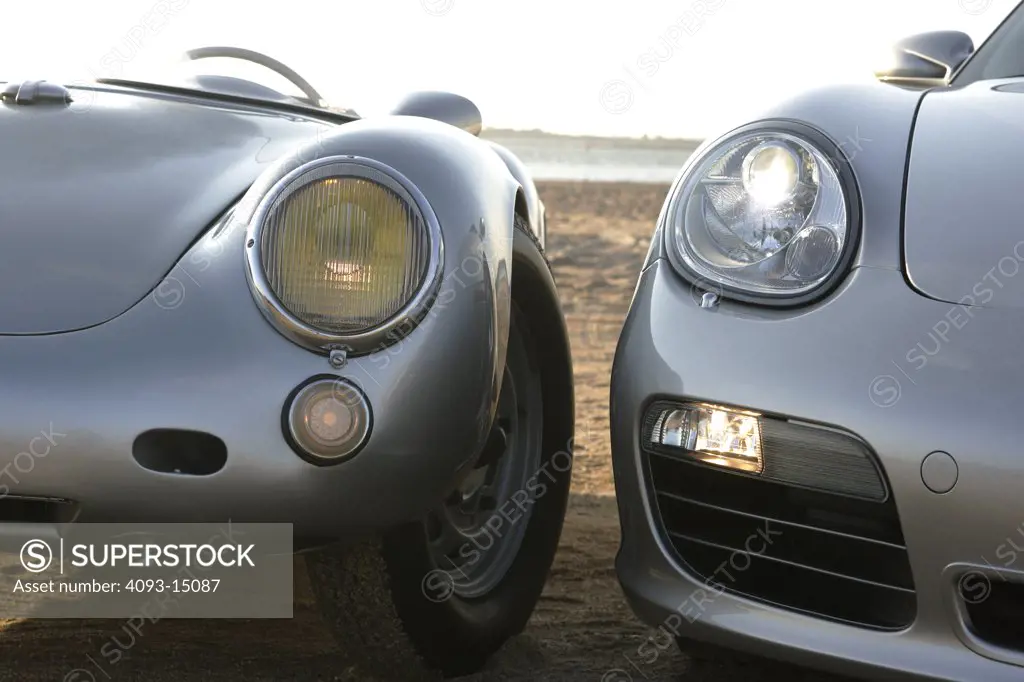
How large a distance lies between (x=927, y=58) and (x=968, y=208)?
100cm

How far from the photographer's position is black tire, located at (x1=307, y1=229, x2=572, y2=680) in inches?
74.2

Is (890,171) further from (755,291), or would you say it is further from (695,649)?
(695,649)

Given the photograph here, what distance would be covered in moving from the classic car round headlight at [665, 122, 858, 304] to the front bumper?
5cm

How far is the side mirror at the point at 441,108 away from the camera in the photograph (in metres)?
2.90

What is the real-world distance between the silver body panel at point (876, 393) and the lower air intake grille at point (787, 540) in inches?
1.0

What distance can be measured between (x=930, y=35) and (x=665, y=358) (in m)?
1.37

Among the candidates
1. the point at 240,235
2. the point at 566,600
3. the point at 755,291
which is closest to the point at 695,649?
the point at 566,600

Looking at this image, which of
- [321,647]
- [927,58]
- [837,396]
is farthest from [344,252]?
[927,58]

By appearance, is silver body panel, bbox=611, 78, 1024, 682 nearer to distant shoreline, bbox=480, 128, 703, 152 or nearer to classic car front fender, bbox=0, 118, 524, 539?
classic car front fender, bbox=0, 118, 524, 539

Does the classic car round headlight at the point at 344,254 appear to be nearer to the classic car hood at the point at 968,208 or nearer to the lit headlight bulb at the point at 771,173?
the lit headlight bulb at the point at 771,173

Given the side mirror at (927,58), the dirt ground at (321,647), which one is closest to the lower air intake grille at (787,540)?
the dirt ground at (321,647)

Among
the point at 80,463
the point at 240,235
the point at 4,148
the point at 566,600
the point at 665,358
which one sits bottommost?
the point at 566,600

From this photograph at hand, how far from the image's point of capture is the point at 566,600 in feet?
8.75

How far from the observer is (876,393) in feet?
5.24
